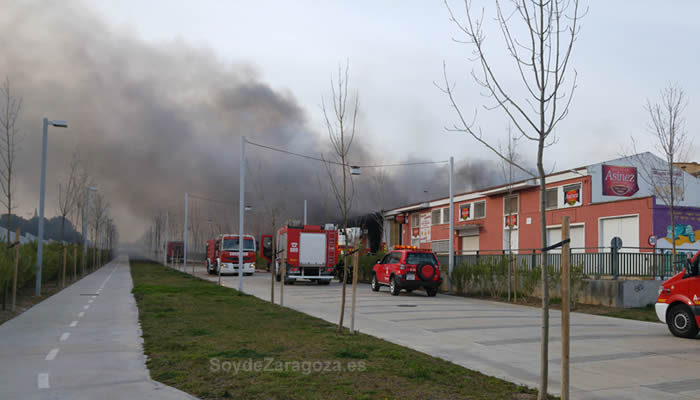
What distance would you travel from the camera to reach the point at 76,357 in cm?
902

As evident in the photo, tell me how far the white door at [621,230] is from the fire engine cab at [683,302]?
20.1 meters

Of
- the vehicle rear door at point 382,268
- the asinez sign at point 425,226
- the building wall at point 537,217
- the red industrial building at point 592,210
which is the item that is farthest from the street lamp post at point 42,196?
the asinez sign at point 425,226

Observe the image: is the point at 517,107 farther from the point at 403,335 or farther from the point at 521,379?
the point at 403,335

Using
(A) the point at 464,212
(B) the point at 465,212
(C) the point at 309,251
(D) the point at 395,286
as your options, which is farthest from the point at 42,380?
(A) the point at 464,212

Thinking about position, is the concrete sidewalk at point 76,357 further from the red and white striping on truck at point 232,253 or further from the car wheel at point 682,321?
the red and white striping on truck at point 232,253

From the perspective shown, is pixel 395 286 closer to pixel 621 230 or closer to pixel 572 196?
pixel 621 230

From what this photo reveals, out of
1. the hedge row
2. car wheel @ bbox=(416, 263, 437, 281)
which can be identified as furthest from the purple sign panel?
the hedge row

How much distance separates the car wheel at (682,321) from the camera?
39.2 ft

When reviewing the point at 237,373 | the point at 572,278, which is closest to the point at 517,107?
the point at 237,373

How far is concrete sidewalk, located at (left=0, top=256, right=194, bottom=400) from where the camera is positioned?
679cm

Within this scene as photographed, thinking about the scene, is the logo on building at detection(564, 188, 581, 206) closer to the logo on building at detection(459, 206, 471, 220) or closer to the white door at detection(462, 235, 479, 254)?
the white door at detection(462, 235, 479, 254)

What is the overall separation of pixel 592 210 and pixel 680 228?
14.8ft

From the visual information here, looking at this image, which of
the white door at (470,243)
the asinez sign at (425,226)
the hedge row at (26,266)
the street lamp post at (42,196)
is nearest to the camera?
the hedge row at (26,266)

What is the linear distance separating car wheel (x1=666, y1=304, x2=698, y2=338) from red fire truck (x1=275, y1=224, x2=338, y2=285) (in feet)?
71.5
